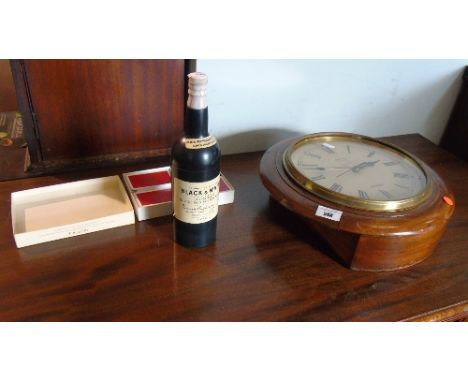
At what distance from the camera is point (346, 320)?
0.65 m

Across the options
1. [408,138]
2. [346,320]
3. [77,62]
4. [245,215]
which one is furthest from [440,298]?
[77,62]

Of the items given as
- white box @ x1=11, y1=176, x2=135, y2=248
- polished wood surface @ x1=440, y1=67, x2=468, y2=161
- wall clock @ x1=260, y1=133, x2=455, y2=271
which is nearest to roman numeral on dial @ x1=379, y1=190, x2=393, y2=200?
wall clock @ x1=260, y1=133, x2=455, y2=271

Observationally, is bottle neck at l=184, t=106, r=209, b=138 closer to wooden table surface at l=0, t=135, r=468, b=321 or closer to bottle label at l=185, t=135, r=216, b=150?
bottle label at l=185, t=135, r=216, b=150

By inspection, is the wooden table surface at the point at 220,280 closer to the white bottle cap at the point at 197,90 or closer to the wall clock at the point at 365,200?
the wall clock at the point at 365,200

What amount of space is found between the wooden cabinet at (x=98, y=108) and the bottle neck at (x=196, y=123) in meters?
0.31

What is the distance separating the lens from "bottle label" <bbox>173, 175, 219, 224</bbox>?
0.68m

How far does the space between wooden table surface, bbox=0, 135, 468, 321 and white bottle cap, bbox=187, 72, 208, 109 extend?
0.93 feet

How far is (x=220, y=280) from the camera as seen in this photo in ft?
2.30

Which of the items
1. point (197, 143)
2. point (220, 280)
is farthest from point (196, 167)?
point (220, 280)

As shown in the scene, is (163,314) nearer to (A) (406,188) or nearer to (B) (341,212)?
(B) (341,212)

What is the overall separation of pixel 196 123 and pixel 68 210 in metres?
0.35

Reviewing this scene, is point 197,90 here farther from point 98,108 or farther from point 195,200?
point 98,108

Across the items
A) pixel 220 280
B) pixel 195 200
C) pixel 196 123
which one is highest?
pixel 196 123

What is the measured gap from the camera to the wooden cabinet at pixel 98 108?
0.84 meters
